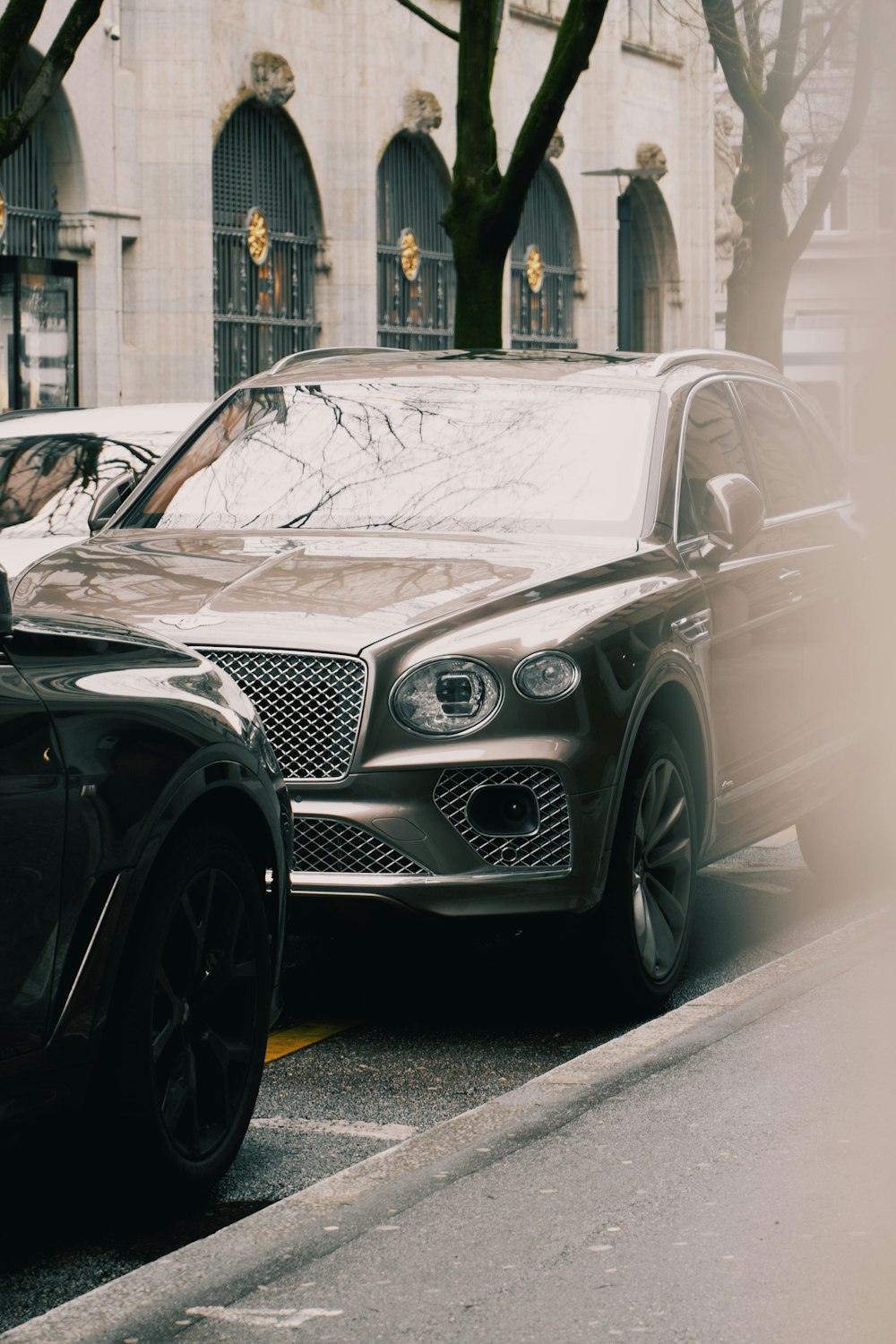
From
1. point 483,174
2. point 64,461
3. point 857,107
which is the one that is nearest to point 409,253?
point 483,174

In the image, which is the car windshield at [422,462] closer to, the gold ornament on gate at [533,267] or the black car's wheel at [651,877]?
the black car's wheel at [651,877]

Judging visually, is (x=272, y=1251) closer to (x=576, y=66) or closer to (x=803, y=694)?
(x=803, y=694)

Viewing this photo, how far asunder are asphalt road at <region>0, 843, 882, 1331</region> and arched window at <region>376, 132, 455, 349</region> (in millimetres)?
21738

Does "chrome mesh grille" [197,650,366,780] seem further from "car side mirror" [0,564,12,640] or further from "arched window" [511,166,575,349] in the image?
"arched window" [511,166,575,349]

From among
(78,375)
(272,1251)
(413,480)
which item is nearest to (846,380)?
(272,1251)

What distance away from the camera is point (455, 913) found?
17.2ft

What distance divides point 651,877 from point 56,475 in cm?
480

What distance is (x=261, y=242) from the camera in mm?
25703

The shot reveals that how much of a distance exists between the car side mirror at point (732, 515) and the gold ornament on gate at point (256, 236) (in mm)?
19863

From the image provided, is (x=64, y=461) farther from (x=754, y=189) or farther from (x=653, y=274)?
(x=653, y=274)

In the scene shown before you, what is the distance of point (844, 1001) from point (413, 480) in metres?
2.10

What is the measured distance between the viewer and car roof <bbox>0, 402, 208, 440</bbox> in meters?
9.97

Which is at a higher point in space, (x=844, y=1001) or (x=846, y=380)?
(x=846, y=380)

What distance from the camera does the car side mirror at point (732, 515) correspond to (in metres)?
6.26
